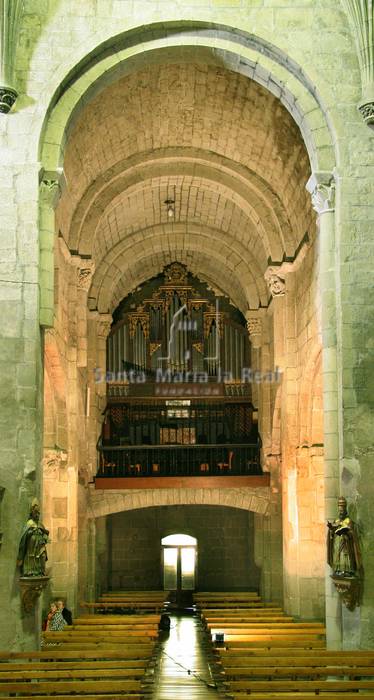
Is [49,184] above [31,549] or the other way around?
above

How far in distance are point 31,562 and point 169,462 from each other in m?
11.7

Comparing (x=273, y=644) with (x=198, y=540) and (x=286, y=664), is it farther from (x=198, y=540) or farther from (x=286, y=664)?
(x=198, y=540)

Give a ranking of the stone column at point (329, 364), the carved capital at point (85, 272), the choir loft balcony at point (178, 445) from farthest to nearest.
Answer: the choir loft balcony at point (178, 445) < the carved capital at point (85, 272) < the stone column at point (329, 364)

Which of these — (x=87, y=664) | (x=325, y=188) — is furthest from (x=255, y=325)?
(x=87, y=664)

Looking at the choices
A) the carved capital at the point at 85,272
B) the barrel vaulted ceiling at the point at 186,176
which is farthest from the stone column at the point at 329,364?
the carved capital at the point at 85,272

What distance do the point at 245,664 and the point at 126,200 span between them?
13416mm

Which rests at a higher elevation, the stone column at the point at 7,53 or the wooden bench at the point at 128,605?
the stone column at the point at 7,53

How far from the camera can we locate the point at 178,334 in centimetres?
2845

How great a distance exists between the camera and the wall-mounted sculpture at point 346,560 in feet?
43.1

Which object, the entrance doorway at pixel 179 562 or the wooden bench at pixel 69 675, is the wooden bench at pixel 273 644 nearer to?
the wooden bench at pixel 69 675

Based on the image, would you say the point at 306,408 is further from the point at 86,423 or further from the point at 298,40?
the point at 298,40

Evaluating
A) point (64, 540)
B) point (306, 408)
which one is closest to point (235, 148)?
point (306, 408)

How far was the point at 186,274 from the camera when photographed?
29.1 meters

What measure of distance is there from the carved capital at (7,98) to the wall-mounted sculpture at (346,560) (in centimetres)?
725
